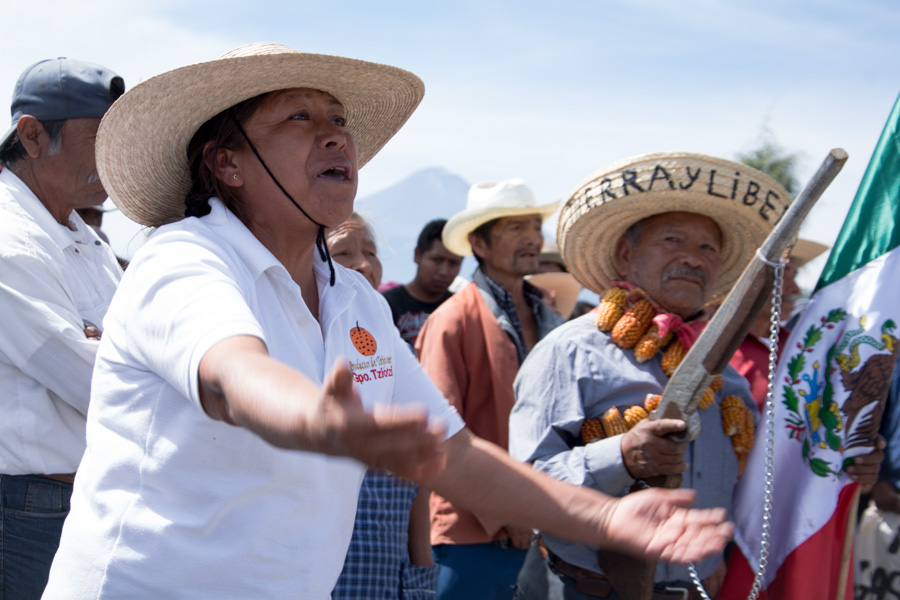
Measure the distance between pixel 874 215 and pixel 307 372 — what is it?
265 cm

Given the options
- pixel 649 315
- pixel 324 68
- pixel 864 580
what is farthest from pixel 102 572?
pixel 864 580

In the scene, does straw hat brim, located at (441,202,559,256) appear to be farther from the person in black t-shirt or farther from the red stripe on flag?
the red stripe on flag

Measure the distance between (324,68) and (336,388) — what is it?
4.19 feet

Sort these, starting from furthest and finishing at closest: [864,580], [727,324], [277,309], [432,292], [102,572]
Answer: [432,292]
[864,580]
[727,324]
[277,309]
[102,572]

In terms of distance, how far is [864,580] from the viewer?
3406 mm

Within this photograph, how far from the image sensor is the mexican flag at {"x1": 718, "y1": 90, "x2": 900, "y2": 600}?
3.16 m

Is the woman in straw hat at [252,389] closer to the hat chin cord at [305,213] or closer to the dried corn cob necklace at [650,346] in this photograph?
the hat chin cord at [305,213]

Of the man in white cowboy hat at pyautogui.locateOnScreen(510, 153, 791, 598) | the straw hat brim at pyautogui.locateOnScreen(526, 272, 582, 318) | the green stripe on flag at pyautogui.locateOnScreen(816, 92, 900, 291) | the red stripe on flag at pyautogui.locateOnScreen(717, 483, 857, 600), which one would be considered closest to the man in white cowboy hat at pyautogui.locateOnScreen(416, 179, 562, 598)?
the man in white cowboy hat at pyautogui.locateOnScreen(510, 153, 791, 598)

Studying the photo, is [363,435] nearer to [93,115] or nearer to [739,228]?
[93,115]

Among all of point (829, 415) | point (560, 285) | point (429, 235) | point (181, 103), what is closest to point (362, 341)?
point (181, 103)

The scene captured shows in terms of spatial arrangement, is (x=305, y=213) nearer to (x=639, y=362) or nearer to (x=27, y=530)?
(x=27, y=530)

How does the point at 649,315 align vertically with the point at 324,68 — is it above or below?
below

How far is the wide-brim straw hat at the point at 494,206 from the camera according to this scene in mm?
5000

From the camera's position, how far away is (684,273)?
3361mm
